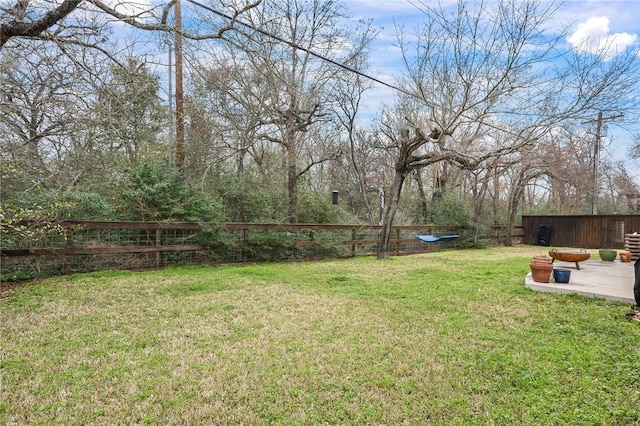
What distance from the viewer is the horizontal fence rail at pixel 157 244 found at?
466 centimetres

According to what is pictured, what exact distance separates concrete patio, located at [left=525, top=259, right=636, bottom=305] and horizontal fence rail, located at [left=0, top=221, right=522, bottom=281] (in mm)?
4388

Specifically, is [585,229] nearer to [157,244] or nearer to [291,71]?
[291,71]

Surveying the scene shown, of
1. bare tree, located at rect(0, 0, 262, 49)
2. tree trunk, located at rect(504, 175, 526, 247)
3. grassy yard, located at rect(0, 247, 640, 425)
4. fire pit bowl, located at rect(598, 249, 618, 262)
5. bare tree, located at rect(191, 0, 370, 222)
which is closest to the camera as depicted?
grassy yard, located at rect(0, 247, 640, 425)

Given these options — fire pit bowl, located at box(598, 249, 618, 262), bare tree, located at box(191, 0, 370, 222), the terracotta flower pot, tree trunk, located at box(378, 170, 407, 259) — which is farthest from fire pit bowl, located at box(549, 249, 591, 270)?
bare tree, located at box(191, 0, 370, 222)

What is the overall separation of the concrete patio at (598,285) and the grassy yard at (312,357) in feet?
0.82

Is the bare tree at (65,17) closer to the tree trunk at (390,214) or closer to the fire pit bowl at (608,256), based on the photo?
the tree trunk at (390,214)

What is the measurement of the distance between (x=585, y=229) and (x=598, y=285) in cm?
1142

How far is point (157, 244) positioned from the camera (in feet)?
19.6

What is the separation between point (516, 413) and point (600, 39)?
758 centimetres

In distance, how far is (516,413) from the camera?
1819mm

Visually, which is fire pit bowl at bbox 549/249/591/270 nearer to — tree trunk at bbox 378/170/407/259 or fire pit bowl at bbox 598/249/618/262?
fire pit bowl at bbox 598/249/618/262

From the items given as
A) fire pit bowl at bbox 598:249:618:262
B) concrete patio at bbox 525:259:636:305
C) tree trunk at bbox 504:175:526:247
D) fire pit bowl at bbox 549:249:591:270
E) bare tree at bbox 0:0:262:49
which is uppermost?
bare tree at bbox 0:0:262:49

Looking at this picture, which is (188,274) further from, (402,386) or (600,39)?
(600,39)

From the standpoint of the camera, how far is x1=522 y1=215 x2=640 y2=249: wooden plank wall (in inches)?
501
